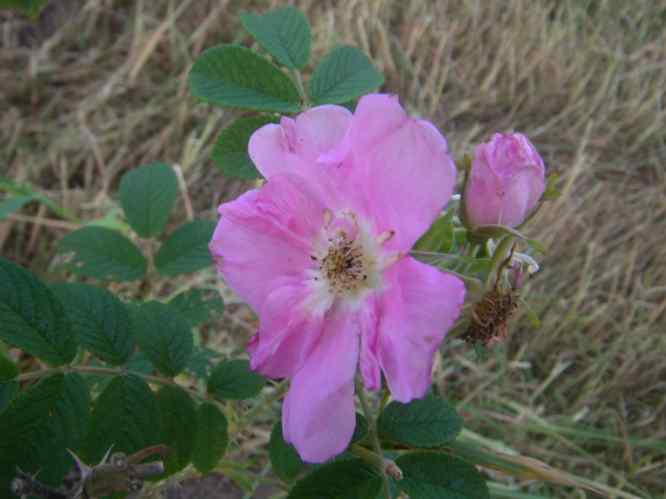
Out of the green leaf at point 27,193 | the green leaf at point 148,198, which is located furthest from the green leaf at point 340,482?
the green leaf at point 27,193

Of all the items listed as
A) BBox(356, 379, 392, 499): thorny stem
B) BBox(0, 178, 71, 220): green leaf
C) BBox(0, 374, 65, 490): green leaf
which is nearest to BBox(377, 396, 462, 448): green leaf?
BBox(356, 379, 392, 499): thorny stem

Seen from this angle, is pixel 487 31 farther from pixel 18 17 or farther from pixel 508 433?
pixel 18 17

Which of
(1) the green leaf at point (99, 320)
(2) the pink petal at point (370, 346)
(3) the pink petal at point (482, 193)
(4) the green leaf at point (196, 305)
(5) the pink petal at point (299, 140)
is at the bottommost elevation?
(4) the green leaf at point (196, 305)

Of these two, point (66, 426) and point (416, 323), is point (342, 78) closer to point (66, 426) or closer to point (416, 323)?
point (416, 323)

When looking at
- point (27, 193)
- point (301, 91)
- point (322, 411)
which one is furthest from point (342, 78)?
point (27, 193)

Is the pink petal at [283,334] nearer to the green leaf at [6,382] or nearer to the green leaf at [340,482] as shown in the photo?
the green leaf at [340,482]

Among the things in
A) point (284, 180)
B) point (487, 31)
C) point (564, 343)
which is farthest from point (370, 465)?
point (487, 31)
